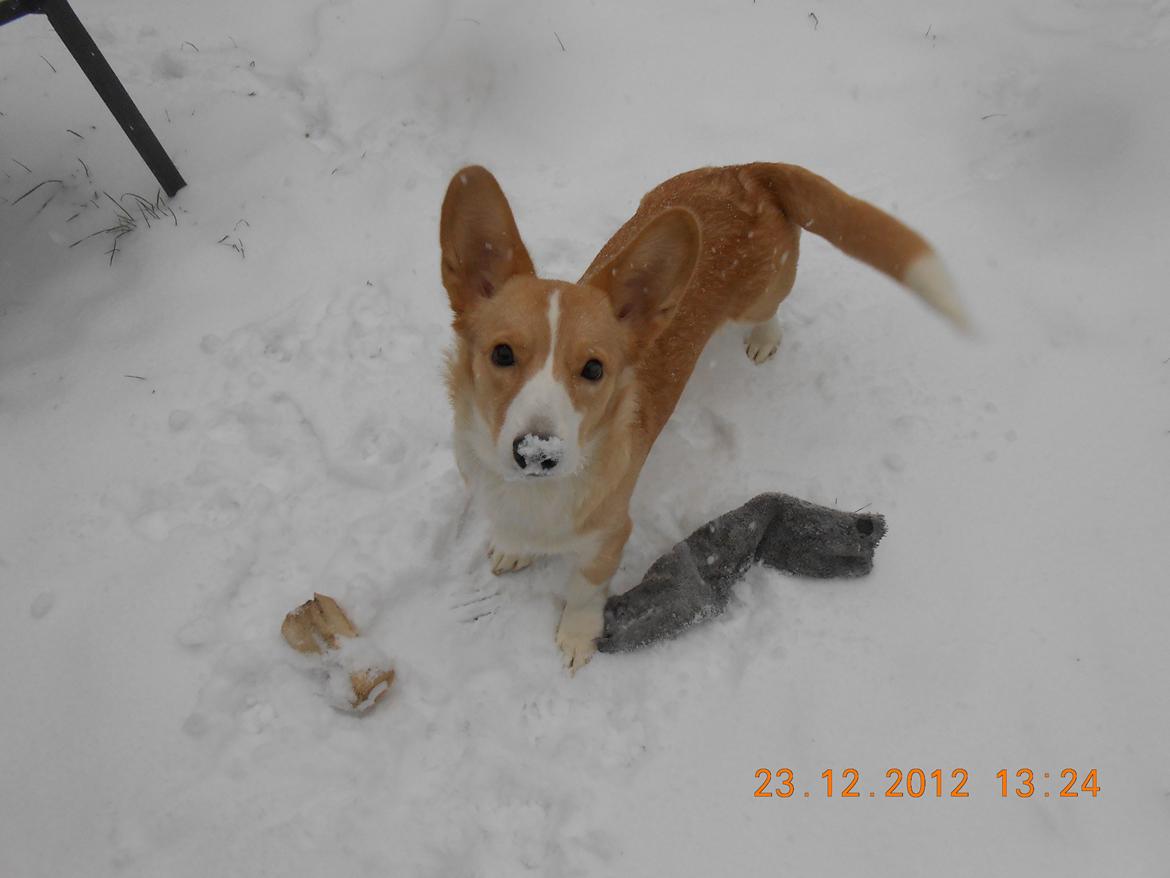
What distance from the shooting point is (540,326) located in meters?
1.60

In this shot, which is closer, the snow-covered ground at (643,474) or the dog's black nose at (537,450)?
the dog's black nose at (537,450)

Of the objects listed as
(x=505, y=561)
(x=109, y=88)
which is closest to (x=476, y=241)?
(x=505, y=561)

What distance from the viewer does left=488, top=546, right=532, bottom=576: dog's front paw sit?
230cm

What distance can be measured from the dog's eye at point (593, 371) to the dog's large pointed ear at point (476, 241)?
0.35m

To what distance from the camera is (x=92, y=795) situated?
6.41ft

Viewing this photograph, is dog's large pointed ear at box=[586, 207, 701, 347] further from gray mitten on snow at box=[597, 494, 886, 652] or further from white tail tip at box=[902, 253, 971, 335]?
white tail tip at box=[902, 253, 971, 335]

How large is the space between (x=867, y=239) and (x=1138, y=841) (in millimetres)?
1926

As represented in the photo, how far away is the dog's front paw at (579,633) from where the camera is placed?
7.06ft

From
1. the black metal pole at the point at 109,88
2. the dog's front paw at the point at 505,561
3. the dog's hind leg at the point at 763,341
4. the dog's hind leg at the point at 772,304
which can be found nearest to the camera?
the dog's front paw at the point at 505,561

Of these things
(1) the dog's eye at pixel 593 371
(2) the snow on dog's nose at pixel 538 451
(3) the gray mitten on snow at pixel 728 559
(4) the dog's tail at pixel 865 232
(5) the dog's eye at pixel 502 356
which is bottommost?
(3) the gray mitten on snow at pixel 728 559

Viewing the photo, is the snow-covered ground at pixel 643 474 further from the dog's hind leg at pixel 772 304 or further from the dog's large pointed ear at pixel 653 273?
the dog's large pointed ear at pixel 653 273

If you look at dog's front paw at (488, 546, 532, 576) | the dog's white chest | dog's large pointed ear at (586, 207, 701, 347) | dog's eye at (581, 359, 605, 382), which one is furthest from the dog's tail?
dog's front paw at (488, 546, 532, 576)

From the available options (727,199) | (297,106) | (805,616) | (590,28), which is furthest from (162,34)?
(805,616)
